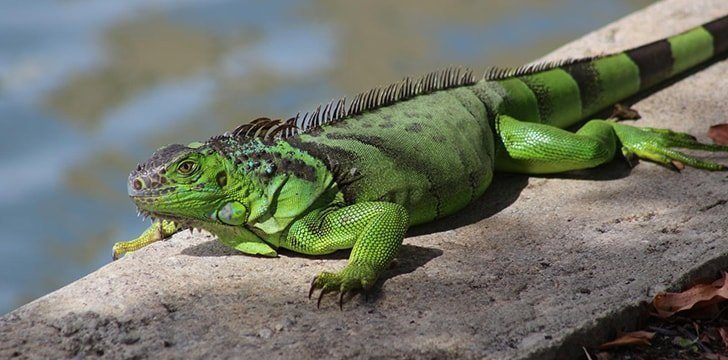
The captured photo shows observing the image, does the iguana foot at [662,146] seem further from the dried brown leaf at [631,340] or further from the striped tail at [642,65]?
the dried brown leaf at [631,340]

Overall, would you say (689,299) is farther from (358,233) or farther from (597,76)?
(597,76)

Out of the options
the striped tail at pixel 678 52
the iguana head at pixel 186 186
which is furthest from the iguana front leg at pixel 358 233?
the striped tail at pixel 678 52

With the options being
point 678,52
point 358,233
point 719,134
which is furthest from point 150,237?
point 678,52

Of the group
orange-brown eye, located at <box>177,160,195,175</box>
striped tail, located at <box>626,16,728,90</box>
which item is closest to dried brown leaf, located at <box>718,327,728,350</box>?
orange-brown eye, located at <box>177,160,195,175</box>

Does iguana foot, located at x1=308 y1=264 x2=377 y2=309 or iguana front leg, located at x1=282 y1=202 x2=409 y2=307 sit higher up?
iguana front leg, located at x1=282 y1=202 x2=409 y2=307

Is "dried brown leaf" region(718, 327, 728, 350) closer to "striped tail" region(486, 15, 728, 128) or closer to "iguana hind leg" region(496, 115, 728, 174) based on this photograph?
"iguana hind leg" region(496, 115, 728, 174)
